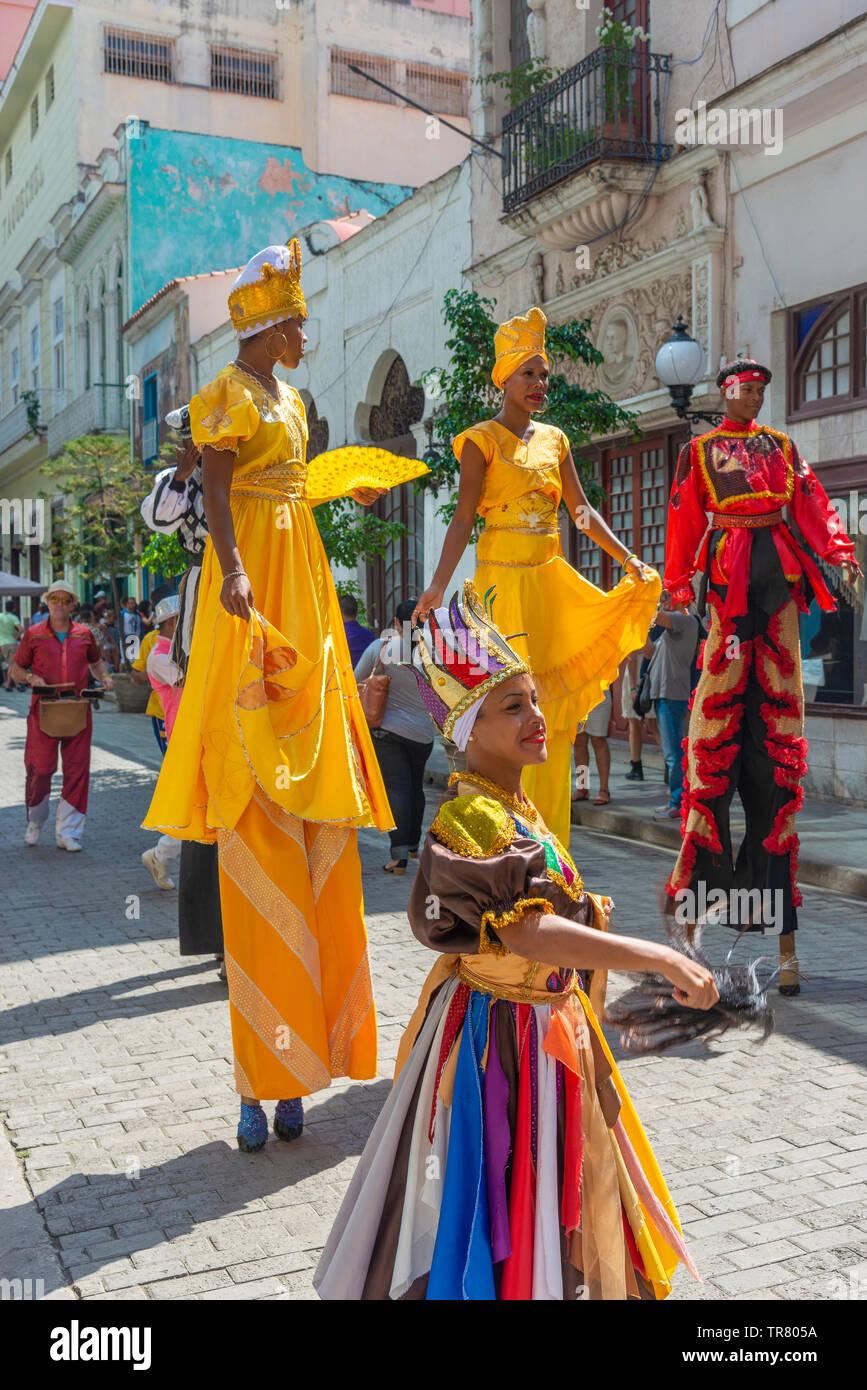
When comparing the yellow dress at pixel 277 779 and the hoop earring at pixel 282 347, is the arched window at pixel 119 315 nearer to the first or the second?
the hoop earring at pixel 282 347

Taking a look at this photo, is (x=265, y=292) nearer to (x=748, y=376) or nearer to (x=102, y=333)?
(x=748, y=376)

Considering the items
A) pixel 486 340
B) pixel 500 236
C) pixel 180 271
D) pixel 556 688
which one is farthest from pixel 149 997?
pixel 180 271

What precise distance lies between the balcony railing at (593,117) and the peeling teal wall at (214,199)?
16.3 m

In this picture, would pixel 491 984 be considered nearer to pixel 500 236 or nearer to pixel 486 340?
pixel 486 340

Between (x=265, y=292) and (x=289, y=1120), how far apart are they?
2.38 m

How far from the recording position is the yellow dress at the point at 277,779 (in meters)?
3.77

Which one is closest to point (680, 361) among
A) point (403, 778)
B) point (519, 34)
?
point (403, 778)

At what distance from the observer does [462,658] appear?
256cm

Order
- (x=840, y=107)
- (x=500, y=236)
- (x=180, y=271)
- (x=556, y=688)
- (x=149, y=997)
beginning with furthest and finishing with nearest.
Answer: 1. (x=180, y=271)
2. (x=500, y=236)
3. (x=840, y=107)
4. (x=149, y=997)
5. (x=556, y=688)

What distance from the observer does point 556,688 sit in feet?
16.2

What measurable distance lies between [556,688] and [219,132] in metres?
30.4

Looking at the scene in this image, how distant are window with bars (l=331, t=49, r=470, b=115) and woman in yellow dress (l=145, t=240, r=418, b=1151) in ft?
93.1

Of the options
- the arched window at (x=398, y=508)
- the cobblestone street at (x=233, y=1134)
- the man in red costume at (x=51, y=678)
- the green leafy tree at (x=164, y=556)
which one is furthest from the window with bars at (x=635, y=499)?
the cobblestone street at (x=233, y=1134)
